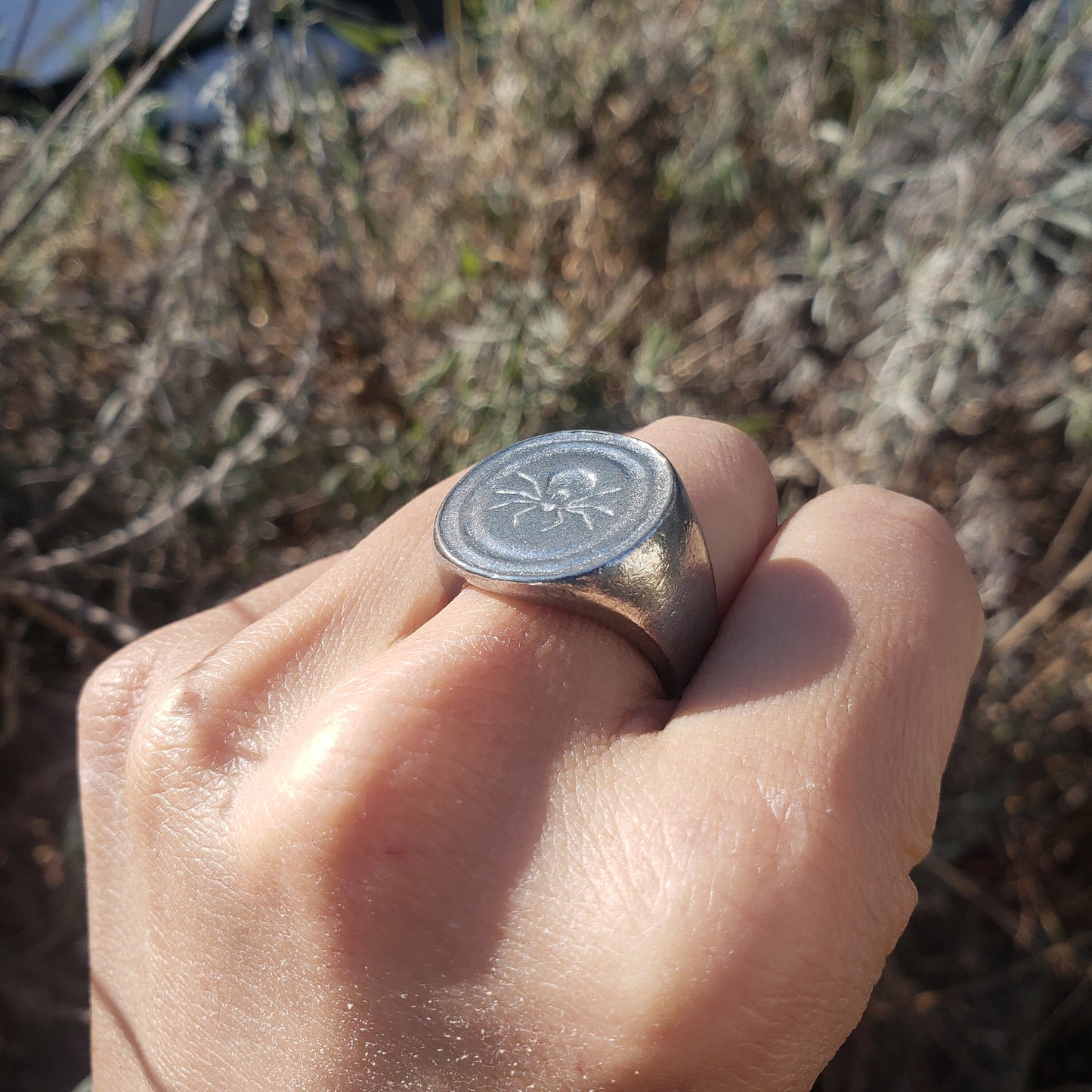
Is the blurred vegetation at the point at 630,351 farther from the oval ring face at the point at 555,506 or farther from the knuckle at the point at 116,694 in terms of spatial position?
the oval ring face at the point at 555,506

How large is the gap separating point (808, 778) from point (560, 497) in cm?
29

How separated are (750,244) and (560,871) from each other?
1684 mm

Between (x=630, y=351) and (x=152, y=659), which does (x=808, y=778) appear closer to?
(x=152, y=659)

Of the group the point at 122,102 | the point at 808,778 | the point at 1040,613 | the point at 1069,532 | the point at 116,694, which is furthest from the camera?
the point at 1069,532

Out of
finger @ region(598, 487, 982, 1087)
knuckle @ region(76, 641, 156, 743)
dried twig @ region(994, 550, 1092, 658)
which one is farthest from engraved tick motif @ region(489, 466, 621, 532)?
dried twig @ region(994, 550, 1092, 658)

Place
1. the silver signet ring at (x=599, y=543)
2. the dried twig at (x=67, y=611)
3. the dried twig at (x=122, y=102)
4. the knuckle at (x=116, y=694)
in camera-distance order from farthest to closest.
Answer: the dried twig at (x=67, y=611) → the dried twig at (x=122, y=102) → the knuckle at (x=116, y=694) → the silver signet ring at (x=599, y=543)

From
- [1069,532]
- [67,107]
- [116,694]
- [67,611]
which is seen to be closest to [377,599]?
[116,694]

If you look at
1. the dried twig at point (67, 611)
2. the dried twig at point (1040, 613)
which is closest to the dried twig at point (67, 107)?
the dried twig at point (67, 611)

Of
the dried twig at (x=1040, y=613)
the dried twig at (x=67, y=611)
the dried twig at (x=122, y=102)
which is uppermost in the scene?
the dried twig at (x=122, y=102)

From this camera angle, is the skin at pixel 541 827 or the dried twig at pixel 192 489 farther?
the dried twig at pixel 192 489

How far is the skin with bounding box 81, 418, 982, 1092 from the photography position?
0.62m

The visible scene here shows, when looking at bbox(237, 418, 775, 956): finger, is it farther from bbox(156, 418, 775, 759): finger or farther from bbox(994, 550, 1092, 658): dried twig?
bbox(994, 550, 1092, 658): dried twig

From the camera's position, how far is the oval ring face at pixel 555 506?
28.6 inches

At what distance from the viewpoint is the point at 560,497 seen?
786mm
